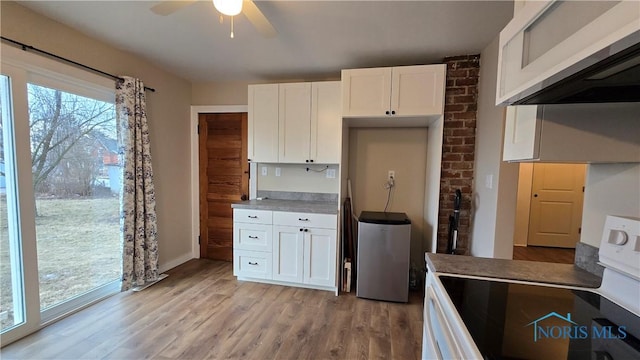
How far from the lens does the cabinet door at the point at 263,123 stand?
3006mm

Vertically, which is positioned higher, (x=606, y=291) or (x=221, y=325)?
(x=606, y=291)

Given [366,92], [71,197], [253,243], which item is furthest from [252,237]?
[366,92]

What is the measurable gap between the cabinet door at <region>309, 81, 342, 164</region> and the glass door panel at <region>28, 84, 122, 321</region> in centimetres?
200

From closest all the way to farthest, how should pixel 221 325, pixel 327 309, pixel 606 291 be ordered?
pixel 606 291, pixel 221 325, pixel 327 309

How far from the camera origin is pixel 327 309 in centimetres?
246

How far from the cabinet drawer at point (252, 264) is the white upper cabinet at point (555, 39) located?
261cm

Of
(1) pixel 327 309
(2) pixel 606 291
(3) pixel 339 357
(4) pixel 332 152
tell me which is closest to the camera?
(2) pixel 606 291

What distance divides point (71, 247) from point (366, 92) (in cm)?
298

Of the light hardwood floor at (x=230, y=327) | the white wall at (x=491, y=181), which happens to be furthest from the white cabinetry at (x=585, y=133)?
the light hardwood floor at (x=230, y=327)

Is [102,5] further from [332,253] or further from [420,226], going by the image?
[420,226]

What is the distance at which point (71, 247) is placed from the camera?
2318 millimetres

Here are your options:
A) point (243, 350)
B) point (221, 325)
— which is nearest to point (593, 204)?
point (243, 350)

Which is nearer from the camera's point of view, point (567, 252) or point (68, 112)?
point (68, 112)

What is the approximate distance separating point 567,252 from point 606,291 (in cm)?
447
